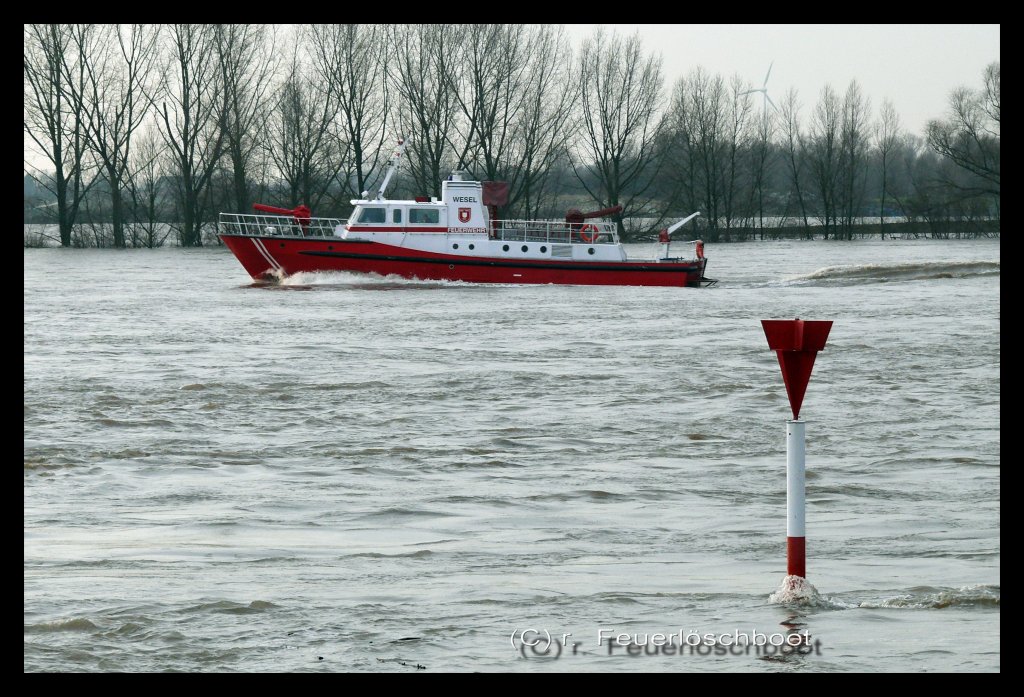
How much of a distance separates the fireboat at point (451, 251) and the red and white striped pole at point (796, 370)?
35.4 metres

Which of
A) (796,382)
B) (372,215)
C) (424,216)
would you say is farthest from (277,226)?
(796,382)

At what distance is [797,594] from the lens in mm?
6918

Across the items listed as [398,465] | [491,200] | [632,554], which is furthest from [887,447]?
[491,200]

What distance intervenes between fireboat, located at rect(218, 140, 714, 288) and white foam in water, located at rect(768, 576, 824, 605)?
35238mm

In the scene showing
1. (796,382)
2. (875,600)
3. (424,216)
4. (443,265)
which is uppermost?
(424,216)

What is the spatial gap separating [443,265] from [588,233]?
4.89m

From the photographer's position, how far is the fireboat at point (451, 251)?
138ft

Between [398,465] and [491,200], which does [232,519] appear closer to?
[398,465]

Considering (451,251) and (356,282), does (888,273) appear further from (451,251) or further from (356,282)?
(356,282)

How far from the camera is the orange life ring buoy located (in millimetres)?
43875

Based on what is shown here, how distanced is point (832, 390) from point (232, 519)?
1054 centimetres

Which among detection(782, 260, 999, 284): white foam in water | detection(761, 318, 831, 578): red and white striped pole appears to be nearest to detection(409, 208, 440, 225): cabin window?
detection(782, 260, 999, 284): white foam in water

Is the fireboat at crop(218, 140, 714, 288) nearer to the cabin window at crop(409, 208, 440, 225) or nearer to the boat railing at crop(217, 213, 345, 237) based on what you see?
the cabin window at crop(409, 208, 440, 225)

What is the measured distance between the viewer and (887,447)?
13055 millimetres
